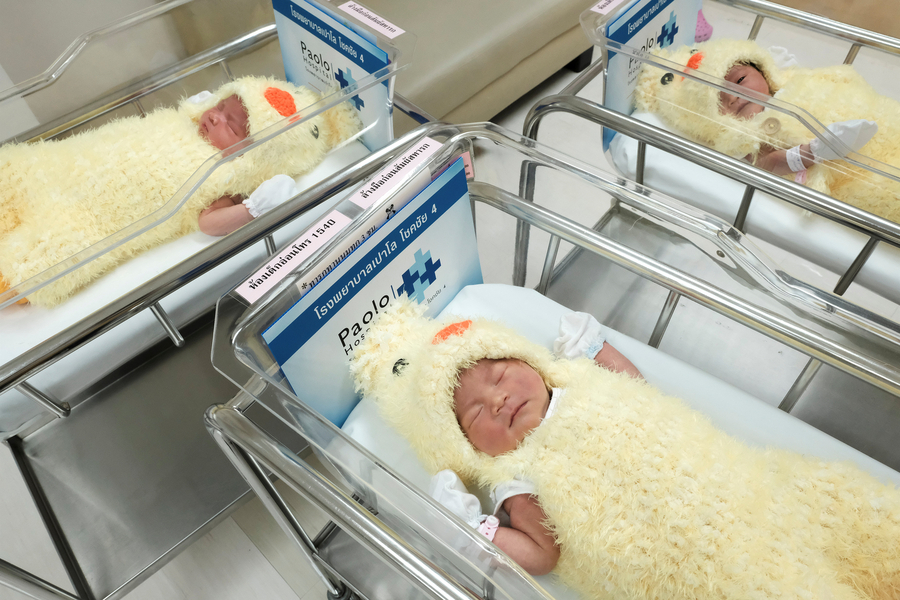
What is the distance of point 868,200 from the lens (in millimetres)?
1136

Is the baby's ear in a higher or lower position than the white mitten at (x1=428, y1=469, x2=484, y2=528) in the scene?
higher

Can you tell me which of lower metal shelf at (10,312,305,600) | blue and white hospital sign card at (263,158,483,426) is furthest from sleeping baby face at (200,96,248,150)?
blue and white hospital sign card at (263,158,483,426)

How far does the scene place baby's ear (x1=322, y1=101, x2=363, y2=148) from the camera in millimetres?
1376

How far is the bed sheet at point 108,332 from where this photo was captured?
3.59 ft

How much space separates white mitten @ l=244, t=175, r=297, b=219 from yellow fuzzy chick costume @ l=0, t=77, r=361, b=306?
0.03m

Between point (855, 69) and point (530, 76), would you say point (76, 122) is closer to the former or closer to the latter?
point (530, 76)

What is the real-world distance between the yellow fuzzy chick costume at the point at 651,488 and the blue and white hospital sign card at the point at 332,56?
2.19ft

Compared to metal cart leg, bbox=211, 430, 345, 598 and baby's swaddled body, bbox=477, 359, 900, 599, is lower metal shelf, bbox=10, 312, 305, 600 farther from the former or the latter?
baby's swaddled body, bbox=477, 359, 900, 599

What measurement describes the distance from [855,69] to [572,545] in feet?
4.89

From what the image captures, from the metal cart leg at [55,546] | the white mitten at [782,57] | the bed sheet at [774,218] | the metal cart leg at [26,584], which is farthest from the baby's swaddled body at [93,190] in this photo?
the white mitten at [782,57]

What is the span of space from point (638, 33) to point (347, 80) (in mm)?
767

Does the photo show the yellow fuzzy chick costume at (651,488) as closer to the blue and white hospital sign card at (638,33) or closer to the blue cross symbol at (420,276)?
the blue cross symbol at (420,276)

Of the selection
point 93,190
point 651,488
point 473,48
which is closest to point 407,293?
point 651,488

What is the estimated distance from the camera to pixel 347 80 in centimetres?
135
